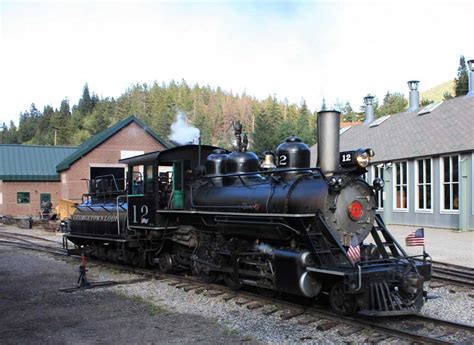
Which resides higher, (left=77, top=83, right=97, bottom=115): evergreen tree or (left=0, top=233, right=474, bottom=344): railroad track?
(left=77, top=83, right=97, bottom=115): evergreen tree

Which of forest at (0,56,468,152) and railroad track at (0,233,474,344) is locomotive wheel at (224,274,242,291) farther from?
forest at (0,56,468,152)

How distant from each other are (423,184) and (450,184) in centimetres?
192

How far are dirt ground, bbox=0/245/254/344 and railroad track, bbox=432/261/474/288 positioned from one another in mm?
5329

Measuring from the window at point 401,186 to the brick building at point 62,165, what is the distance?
18.7m

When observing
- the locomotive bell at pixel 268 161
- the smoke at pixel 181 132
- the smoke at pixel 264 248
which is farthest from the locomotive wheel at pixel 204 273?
the smoke at pixel 181 132

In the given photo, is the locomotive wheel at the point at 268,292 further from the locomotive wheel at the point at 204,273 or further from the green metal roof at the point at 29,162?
the green metal roof at the point at 29,162

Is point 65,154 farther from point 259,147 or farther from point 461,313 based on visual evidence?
point 461,313

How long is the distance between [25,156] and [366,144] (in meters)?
27.5

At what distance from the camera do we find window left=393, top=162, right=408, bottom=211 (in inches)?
1030

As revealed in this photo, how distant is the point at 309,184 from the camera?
851 centimetres

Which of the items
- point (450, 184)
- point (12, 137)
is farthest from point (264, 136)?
point (12, 137)

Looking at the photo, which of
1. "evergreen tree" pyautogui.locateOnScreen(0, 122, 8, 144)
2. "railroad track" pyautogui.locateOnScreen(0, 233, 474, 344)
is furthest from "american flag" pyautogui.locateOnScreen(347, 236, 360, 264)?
"evergreen tree" pyautogui.locateOnScreen(0, 122, 8, 144)

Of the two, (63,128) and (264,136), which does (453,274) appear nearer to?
(264,136)

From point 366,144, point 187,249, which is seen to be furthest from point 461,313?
point 366,144
